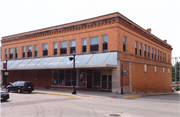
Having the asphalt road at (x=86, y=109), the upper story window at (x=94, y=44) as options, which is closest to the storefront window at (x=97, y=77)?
the upper story window at (x=94, y=44)

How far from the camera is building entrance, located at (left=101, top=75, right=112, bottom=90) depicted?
80.2 feet

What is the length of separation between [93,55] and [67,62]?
13.5 feet

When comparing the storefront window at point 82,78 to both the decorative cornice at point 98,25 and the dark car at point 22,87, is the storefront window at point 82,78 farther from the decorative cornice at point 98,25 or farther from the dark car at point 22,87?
the dark car at point 22,87

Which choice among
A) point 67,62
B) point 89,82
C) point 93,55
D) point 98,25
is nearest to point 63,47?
point 67,62

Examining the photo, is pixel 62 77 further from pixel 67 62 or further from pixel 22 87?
pixel 22 87

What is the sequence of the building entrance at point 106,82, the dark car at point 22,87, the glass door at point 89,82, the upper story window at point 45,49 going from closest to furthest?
the dark car at point 22,87 < the building entrance at point 106,82 < the glass door at point 89,82 < the upper story window at point 45,49

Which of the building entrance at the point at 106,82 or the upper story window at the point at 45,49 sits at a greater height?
the upper story window at the point at 45,49

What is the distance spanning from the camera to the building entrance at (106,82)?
80.2 feet

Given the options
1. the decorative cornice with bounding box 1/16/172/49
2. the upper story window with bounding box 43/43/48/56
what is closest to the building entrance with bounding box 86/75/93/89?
the decorative cornice with bounding box 1/16/172/49

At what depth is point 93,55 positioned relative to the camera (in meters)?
24.3

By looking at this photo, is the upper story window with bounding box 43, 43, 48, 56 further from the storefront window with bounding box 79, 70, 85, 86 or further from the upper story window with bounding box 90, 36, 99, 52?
the upper story window with bounding box 90, 36, 99, 52

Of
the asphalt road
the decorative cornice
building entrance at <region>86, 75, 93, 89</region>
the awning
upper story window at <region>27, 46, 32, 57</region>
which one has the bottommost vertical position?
the asphalt road

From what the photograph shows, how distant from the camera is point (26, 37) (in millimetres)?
33688

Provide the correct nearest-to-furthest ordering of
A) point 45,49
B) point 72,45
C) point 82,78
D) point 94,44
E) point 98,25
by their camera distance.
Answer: point 98,25 → point 94,44 → point 82,78 → point 72,45 → point 45,49
